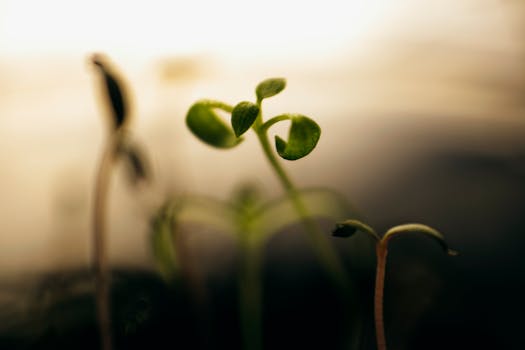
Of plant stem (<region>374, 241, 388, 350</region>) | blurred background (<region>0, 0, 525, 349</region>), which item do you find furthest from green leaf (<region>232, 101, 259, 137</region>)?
blurred background (<region>0, 0, 525, 349</region>)

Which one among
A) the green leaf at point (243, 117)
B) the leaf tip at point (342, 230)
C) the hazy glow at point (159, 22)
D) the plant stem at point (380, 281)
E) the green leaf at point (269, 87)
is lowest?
the plant stem at point (380, 281)

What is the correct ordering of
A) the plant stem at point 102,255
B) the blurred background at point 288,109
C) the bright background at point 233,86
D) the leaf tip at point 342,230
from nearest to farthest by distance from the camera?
1. the leaf tip at point 342,230
2. the plant stem at point 102,255
3. the blurred background at point 288,109
4. the bright background at point 233,86

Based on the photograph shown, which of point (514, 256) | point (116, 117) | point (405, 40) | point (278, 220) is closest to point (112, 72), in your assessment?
point (116, 117)

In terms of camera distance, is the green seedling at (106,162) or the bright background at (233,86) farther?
the bright background at (233,86)

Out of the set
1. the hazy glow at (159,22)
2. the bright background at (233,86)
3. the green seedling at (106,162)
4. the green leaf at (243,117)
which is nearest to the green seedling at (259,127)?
the green leaf at (243,117)

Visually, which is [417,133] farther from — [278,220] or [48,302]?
[48,302]

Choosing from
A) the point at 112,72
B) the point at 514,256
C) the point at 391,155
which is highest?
the point at 112,72

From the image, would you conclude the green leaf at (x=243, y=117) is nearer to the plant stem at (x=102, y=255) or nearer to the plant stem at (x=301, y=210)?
the plant stem at (x=301, y=210)

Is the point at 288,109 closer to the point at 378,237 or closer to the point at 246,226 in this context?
the point at 246,226
